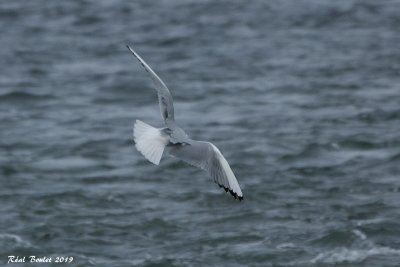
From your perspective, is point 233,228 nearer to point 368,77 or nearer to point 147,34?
point 368,77

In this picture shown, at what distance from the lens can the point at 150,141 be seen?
7.24 m

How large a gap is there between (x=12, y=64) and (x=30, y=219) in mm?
6237

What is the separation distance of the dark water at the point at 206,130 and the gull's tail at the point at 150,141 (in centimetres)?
240

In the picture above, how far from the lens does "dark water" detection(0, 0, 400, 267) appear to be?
33.2 feet

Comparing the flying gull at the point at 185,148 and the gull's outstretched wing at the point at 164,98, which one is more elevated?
the gull's outstretched wing at the point at 164,98

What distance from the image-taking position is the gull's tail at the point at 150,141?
275 inches

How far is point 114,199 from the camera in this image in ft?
37.2

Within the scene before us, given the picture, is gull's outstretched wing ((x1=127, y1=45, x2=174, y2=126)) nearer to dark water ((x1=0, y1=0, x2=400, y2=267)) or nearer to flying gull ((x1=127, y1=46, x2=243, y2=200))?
flying gull ((x1=127, y1=46, x2=243, y2=200))

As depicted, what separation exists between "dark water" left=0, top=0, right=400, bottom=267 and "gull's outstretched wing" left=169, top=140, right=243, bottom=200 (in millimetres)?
1950

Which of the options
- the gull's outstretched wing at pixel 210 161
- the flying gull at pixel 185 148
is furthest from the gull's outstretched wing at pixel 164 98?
the gull's outstretched wing at pixel 210 161

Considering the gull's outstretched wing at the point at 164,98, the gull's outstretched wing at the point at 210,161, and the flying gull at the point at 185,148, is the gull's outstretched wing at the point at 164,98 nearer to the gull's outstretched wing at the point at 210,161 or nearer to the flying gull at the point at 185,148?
the flying gull at the point at 185,148

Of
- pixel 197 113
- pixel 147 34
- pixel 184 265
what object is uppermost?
pixel 147 34

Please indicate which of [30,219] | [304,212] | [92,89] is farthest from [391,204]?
[92,89]

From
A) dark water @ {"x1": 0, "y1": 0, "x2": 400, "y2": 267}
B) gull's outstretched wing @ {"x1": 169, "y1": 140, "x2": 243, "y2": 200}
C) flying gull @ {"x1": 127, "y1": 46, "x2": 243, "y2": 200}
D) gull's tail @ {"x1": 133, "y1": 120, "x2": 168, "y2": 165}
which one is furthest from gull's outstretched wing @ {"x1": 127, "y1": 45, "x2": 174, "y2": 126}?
dark water @ {"x1": 0, "y1": 0, "x2": 400, "y2": 267}
